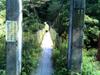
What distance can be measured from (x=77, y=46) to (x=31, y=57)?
4.34ft

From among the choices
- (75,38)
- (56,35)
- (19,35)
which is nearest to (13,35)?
(19,35)

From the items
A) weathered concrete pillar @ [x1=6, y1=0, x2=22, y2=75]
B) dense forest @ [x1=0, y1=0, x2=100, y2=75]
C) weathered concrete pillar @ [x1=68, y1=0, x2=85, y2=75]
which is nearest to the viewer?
weathered concrete pillar @ [x1=6, y1=0, x2=22, y2=75]

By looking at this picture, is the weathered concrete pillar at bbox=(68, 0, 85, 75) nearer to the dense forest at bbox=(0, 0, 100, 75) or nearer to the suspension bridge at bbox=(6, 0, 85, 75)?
the suspension bridge at bbox=(6, 0, 85, 75)

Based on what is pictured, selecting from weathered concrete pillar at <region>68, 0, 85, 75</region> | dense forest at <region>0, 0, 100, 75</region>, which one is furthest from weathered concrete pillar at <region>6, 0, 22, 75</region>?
weathered concrete pillar at <region>68, 0, 85, 75</region>

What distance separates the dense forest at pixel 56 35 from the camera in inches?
307

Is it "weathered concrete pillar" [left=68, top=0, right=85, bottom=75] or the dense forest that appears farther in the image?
the dense forest

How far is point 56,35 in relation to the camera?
497 inches

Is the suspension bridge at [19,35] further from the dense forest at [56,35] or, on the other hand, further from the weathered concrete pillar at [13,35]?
the dense forest at [56,35]

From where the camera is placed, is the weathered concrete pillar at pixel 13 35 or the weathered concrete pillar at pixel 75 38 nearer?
the weathered concrete pillar at pixel 13 35

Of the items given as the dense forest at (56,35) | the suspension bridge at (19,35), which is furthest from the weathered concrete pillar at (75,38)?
the dense forest at (56,35)

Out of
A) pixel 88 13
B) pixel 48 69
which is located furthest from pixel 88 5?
pixel 48 69

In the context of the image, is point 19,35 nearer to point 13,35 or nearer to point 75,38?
point 13,35

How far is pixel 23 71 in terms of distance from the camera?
754 centimetres

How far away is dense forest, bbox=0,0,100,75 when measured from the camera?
7.80 m
